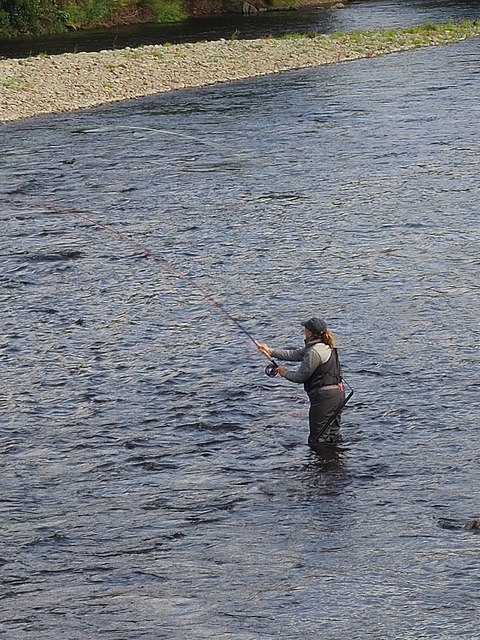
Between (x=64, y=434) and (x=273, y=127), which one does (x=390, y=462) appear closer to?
(x=64, y=434)

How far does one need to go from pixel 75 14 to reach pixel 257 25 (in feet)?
30.4

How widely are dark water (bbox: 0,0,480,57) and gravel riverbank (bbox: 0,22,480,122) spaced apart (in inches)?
163

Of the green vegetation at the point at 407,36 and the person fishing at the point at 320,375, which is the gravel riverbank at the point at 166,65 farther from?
the person fishing at the point at 320,375

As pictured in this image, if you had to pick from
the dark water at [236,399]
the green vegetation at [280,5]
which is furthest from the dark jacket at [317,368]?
the green vegetation at [280,5]

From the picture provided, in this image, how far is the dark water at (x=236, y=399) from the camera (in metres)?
9.68

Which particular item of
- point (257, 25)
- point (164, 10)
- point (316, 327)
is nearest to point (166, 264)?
point (316, 327)

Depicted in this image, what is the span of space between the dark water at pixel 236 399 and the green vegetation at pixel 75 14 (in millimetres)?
29173

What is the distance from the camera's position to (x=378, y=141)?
29.0 metres

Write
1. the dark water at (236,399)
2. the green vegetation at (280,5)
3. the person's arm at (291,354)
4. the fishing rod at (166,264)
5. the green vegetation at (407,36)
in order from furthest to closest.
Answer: the green vegetation at (280,5)
the green vegetation at (407,36)
the fishing rod at (166,264)
the person's arm at (291,354)
the dark water at (236,399)

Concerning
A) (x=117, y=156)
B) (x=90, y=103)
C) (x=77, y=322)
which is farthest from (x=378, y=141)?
(x=77, y=322)

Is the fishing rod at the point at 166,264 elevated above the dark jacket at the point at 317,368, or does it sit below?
below

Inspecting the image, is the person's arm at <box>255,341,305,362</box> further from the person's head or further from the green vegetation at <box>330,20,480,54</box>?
the green vegetation at <box>330,20,480,54</box>

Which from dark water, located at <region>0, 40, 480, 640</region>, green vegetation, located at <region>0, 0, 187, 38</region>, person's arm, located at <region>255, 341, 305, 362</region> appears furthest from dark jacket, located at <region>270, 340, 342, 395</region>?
green vegetation, located at <region>0, 0, 187, 38</region>

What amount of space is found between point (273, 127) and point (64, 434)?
1959 centimetres
